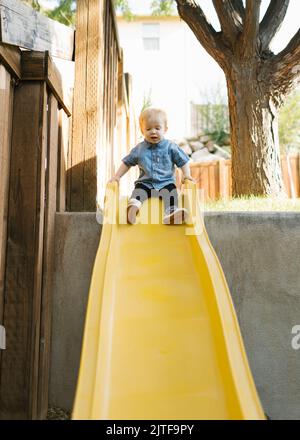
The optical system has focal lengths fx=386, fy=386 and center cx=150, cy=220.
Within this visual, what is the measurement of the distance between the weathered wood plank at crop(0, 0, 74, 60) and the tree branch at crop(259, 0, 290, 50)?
3.00 metres

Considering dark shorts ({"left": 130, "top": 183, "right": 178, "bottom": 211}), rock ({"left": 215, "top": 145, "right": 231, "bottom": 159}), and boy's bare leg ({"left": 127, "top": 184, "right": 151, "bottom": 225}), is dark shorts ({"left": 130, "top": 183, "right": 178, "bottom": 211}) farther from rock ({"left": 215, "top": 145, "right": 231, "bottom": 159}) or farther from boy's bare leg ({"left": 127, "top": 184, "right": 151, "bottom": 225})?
rock ({"left": 215, "top": 145, "right": 231, "bottom": 159})

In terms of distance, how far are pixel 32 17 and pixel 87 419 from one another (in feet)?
8.16

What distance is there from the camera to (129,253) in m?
2.41

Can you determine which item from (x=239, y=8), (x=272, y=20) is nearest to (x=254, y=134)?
(x=272, y=20)

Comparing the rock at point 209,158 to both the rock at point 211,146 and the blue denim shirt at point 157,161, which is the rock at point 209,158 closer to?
the rock at point 211,146

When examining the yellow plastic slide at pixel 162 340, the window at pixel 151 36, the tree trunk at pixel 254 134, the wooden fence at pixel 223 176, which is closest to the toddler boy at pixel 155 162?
the yellow plastic slide at pixel 162 340

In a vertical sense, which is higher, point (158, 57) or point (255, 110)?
point (158, 57)

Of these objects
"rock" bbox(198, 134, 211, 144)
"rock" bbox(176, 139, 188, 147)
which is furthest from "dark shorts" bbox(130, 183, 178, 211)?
"rock" bbox(198, 134, 211, 144)

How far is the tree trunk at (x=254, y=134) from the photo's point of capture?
475 cm

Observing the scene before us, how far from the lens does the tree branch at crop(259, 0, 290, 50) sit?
200 inches
